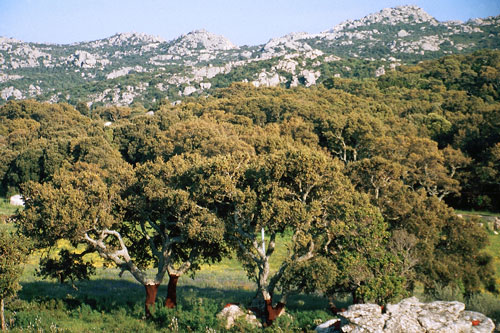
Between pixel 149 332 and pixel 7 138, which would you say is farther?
pixel 7 138

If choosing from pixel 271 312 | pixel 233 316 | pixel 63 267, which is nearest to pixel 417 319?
pixel 271 312

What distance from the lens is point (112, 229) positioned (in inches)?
993

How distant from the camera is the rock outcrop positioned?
15.3 metres

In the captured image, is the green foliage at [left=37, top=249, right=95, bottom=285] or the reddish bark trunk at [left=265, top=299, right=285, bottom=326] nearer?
the reddish bark trunk at [left=265, top=299, right=285, bottom=326]

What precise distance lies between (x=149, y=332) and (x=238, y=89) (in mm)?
148588

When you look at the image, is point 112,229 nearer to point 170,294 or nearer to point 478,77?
point 170,294

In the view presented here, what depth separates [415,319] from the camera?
15945 millimetres

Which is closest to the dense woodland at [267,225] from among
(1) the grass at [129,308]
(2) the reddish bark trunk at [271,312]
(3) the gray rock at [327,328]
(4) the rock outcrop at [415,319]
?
(2) the reddish bark trunk at [271,312]

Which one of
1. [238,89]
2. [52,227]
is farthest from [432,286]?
[238,89]

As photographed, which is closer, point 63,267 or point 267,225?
point 267,225

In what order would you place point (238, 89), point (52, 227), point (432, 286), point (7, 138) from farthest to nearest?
1. point (238, 89)
2. point (7, 138)
3. point (432, 286)
4. point (52, 227)

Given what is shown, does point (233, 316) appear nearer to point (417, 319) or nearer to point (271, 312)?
point (271, 312)

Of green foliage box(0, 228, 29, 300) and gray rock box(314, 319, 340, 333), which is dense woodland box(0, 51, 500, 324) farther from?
gray rock box(314, 319, 340, 333)

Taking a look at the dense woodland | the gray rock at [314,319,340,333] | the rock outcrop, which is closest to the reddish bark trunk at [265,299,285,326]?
the dense woodland
